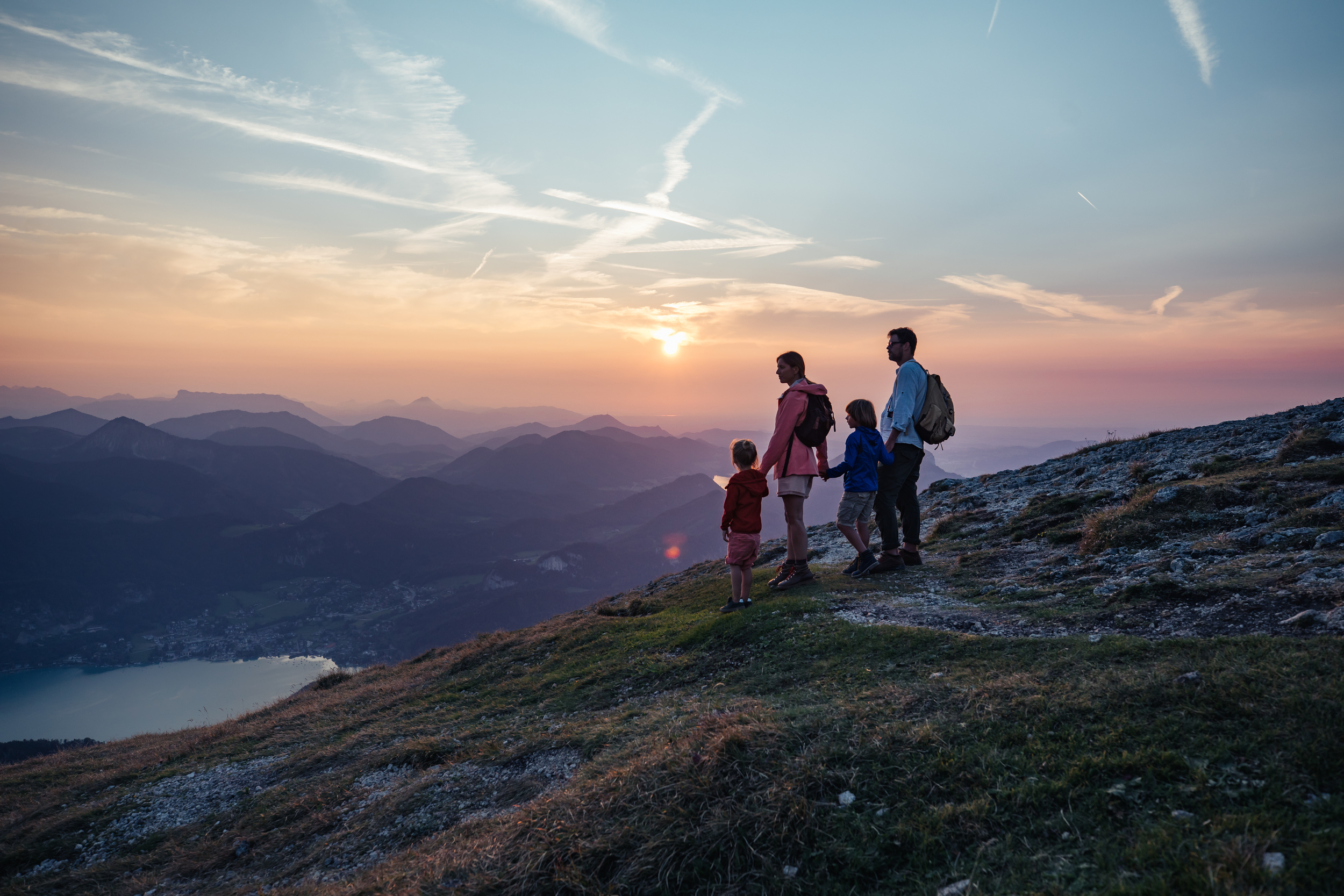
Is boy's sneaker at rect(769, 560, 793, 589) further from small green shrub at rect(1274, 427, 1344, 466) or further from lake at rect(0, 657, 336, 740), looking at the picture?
lake at rect(0, 657, 336, 740)

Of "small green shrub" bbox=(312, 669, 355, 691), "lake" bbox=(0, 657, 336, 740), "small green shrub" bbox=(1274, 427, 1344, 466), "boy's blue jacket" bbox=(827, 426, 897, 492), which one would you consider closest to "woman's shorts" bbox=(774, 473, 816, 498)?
"boy's blue jacket" bbox=(827, 426, 897, 492)

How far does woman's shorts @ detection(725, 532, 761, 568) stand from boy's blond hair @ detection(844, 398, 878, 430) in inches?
119

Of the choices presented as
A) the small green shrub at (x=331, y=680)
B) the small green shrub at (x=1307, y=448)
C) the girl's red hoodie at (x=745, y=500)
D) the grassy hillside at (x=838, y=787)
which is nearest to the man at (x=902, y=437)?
the girl's red hoodie at (x=745, y=500)

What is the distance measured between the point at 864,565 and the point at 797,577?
4.82ft

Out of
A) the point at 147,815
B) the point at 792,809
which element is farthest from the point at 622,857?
the point at 147,815

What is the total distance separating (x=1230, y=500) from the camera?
1140 centimetres

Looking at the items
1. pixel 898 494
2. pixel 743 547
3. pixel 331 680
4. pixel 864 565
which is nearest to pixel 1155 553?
pixel 898 494

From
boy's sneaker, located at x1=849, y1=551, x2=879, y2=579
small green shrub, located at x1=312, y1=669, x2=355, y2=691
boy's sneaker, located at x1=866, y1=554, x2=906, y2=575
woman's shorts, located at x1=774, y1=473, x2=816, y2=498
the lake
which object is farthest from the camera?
the lake

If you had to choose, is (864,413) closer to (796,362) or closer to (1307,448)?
(796,362)

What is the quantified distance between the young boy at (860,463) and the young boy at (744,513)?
5.15ft

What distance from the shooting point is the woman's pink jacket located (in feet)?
35.6

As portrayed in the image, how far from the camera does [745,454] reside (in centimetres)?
1095

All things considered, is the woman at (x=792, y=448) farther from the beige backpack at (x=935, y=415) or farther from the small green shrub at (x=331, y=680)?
the small green shrub at (x=331, y=680)

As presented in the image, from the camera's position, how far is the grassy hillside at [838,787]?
3.35m
